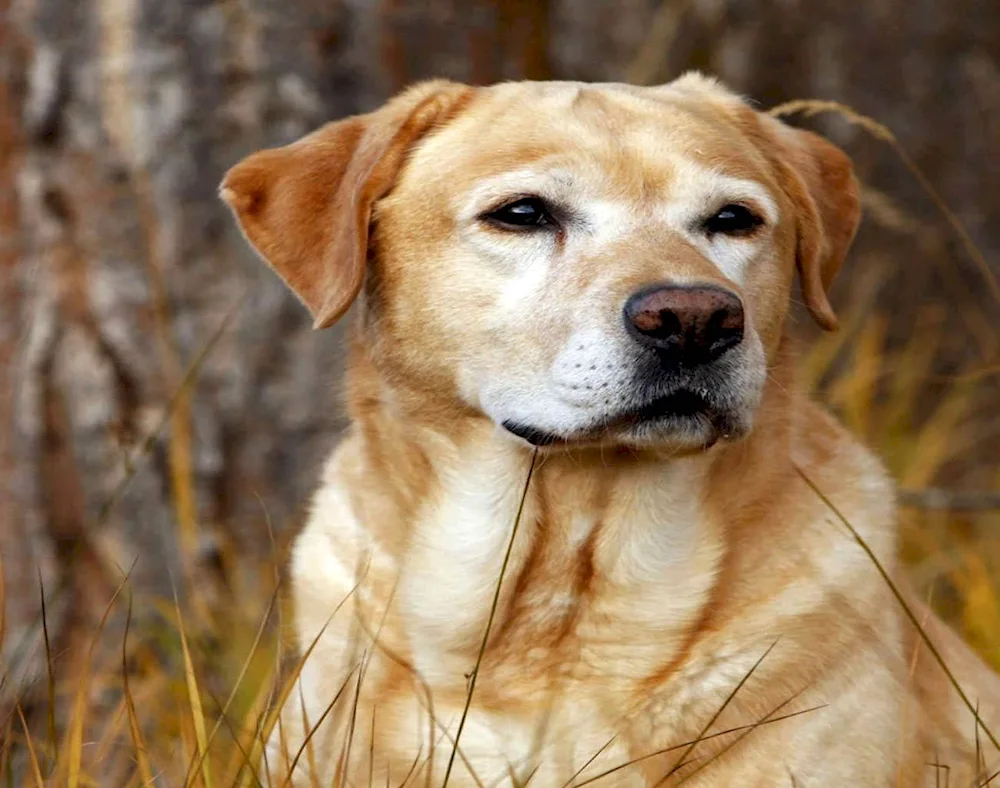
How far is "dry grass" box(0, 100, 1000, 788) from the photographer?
2.65 m

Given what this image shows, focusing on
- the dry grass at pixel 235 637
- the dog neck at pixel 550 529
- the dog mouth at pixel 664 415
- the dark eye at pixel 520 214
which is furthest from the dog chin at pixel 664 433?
the dry grass at pixel 235 637

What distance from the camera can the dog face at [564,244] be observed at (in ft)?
9.22

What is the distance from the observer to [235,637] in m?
4.13

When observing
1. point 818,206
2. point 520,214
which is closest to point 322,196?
point 520,214

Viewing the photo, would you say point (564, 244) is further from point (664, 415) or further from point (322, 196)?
point (322, 196)

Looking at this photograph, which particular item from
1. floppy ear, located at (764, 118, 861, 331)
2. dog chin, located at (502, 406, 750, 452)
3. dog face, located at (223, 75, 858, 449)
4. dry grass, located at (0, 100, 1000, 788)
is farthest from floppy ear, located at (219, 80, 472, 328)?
floppy ear, located at (764, 118, 861, 331)

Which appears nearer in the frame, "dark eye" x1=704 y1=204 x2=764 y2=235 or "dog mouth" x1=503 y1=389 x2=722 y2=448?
"dog mouth" x1=503 y1=389 x2=722 y2=448

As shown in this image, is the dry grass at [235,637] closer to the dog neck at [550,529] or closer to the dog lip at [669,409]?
the dog neck at [550,529]

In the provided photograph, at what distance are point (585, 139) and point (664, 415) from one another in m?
0.67

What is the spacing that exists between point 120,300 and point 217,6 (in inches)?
36.7

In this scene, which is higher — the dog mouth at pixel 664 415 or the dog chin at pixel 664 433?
the dog mouth at pixel 664 415

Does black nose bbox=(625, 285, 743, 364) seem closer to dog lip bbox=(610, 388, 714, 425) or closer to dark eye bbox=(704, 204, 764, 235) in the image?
dog lip bbox=(610, 388, 714, 425)

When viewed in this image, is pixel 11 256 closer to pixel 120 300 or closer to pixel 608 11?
pixel 120 300

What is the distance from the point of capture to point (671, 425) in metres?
2.86
